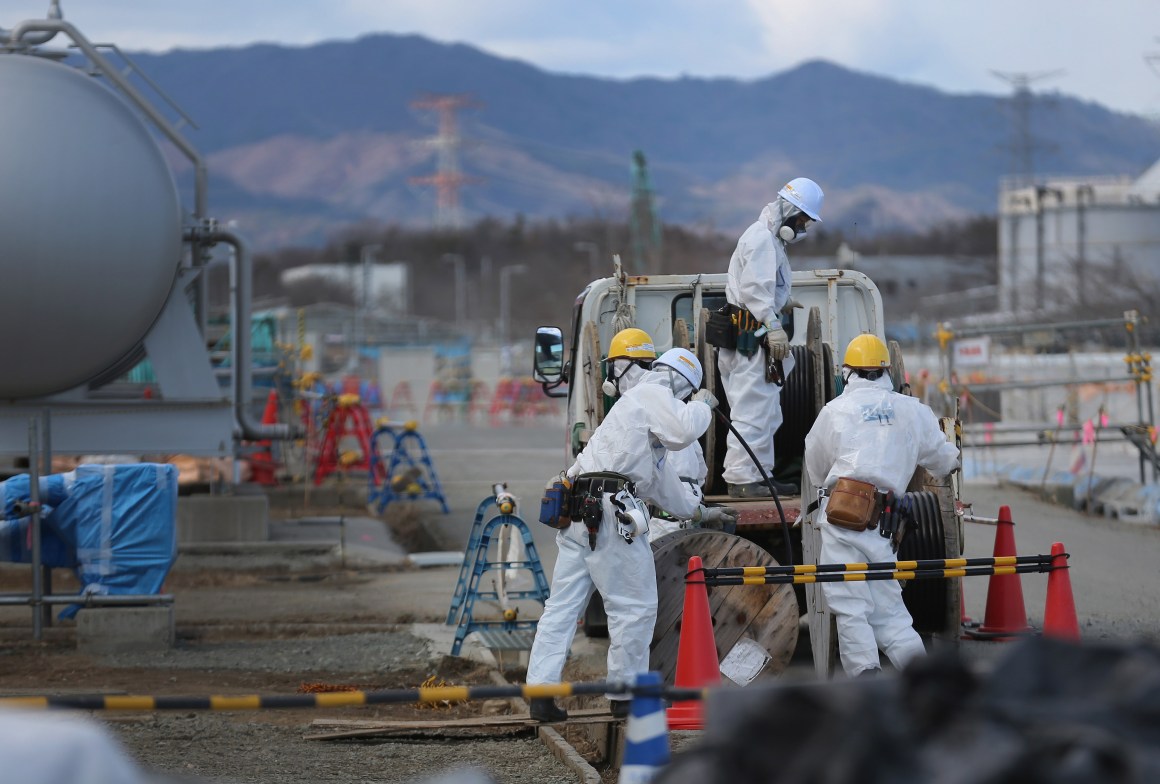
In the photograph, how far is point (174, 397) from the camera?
14539 mm

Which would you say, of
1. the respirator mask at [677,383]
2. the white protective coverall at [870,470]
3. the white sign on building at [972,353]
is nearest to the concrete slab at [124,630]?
the respirator mask at [677,383]

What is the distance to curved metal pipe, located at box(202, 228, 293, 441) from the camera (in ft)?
50.8

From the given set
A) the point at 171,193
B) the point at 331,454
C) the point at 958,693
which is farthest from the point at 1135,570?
the point at 331,454

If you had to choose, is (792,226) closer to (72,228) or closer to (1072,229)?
(72,228)

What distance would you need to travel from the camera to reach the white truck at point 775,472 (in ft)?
27.2

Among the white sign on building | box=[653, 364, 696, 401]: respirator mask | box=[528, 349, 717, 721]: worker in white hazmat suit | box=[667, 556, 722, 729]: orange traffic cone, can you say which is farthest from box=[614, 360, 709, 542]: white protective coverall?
the white sign on building

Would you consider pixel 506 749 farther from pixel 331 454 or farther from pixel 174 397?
pixel 331 454

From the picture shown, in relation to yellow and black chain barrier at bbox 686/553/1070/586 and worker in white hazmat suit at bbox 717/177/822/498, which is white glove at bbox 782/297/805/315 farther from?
yellow and black chain barrier at bbox 686/553/1070/586

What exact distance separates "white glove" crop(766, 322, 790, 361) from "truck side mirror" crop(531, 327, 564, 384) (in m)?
2.00

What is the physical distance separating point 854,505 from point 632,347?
1.72 m

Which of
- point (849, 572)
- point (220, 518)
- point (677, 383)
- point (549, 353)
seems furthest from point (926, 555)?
point (220, 518)

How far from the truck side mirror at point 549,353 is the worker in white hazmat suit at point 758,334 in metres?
1.63

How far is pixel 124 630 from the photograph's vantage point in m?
10.8

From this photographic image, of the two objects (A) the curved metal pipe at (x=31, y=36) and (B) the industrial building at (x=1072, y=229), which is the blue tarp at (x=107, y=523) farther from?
(B) the industrial building at (x=1072, y=229)
